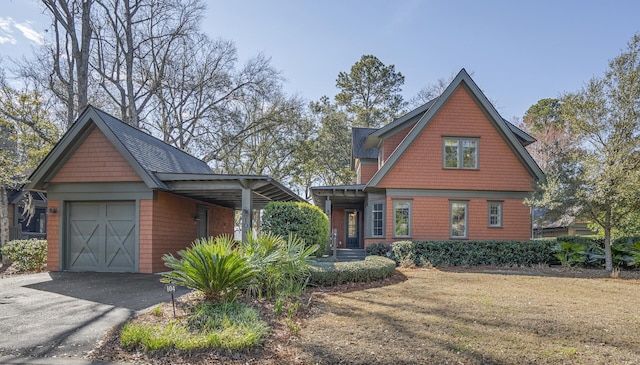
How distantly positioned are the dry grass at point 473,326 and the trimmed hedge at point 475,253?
456 cm

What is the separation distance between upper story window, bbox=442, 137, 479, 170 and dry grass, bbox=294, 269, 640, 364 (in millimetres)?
7342

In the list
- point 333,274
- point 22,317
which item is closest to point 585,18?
point 333,274

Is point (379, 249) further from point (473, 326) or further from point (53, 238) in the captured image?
point (53, 238)

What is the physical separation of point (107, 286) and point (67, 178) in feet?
13.7

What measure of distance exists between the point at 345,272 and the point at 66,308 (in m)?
5.29

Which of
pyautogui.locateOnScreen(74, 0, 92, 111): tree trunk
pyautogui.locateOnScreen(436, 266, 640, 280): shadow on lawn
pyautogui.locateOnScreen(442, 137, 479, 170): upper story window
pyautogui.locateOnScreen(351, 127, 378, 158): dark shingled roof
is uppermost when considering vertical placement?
pyautogui.locateOnScreen(74, 0, 92, 111): tree trunk

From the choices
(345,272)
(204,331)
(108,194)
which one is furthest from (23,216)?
(204,331)

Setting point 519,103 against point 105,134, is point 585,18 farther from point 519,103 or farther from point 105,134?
point 519,103

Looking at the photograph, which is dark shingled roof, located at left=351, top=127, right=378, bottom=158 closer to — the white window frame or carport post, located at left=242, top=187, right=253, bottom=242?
the white window frame

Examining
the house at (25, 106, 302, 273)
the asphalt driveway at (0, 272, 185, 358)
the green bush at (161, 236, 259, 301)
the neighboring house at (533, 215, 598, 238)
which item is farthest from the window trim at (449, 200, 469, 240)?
the neighboring house at (533, 215, 598, 238)

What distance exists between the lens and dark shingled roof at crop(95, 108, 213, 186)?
1054 cm

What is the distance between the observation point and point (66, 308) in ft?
20.8

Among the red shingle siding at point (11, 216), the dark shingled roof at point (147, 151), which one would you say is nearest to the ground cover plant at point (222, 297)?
the dark shingled roof at point (147, 151)

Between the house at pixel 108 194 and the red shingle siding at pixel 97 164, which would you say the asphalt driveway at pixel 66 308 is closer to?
the house at pixel 108 194
